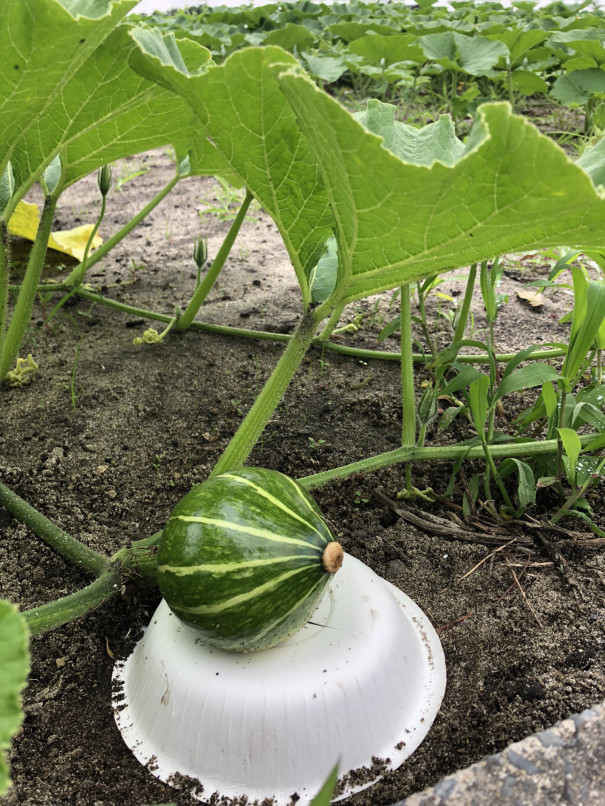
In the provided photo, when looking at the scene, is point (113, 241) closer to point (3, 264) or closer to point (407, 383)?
point (3, 264)

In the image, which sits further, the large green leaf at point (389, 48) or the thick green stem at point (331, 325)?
the large green leaf at point (389, 48)

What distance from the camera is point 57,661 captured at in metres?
1.36

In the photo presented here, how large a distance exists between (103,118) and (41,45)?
367 millimetres

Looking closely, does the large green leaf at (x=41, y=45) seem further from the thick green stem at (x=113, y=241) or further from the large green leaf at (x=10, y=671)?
the thick green stem at (x=113, y=241)

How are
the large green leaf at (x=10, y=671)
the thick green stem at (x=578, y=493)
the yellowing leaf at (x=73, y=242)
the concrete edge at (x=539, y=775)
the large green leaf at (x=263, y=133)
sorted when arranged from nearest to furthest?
the large green leaf at (x=10, y=671), the concrete edge at (x=539, y=775), the large green leaf at (x=263, y=133), the thick green stem at (x=578, y=493), the yellowing leaf at (x=73, y=242)

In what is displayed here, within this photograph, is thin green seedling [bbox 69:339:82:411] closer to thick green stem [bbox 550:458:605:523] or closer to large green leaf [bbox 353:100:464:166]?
large green leaf [bbox 353:100:464:166]

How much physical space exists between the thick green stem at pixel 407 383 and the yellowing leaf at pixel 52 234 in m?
1.39

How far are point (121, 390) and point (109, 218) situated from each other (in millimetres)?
1598

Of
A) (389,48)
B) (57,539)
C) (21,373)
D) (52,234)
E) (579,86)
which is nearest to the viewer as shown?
(57,539)

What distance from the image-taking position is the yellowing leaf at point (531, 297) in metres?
2.60

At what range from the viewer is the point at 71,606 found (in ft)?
4.00


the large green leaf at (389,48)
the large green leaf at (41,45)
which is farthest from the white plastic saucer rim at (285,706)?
the large green leaf at (389,48)

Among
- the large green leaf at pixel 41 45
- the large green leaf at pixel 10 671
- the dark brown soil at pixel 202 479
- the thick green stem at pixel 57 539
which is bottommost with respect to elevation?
the dark brown soil at pixel 202 479

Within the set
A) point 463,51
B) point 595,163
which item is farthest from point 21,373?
point 463,51
